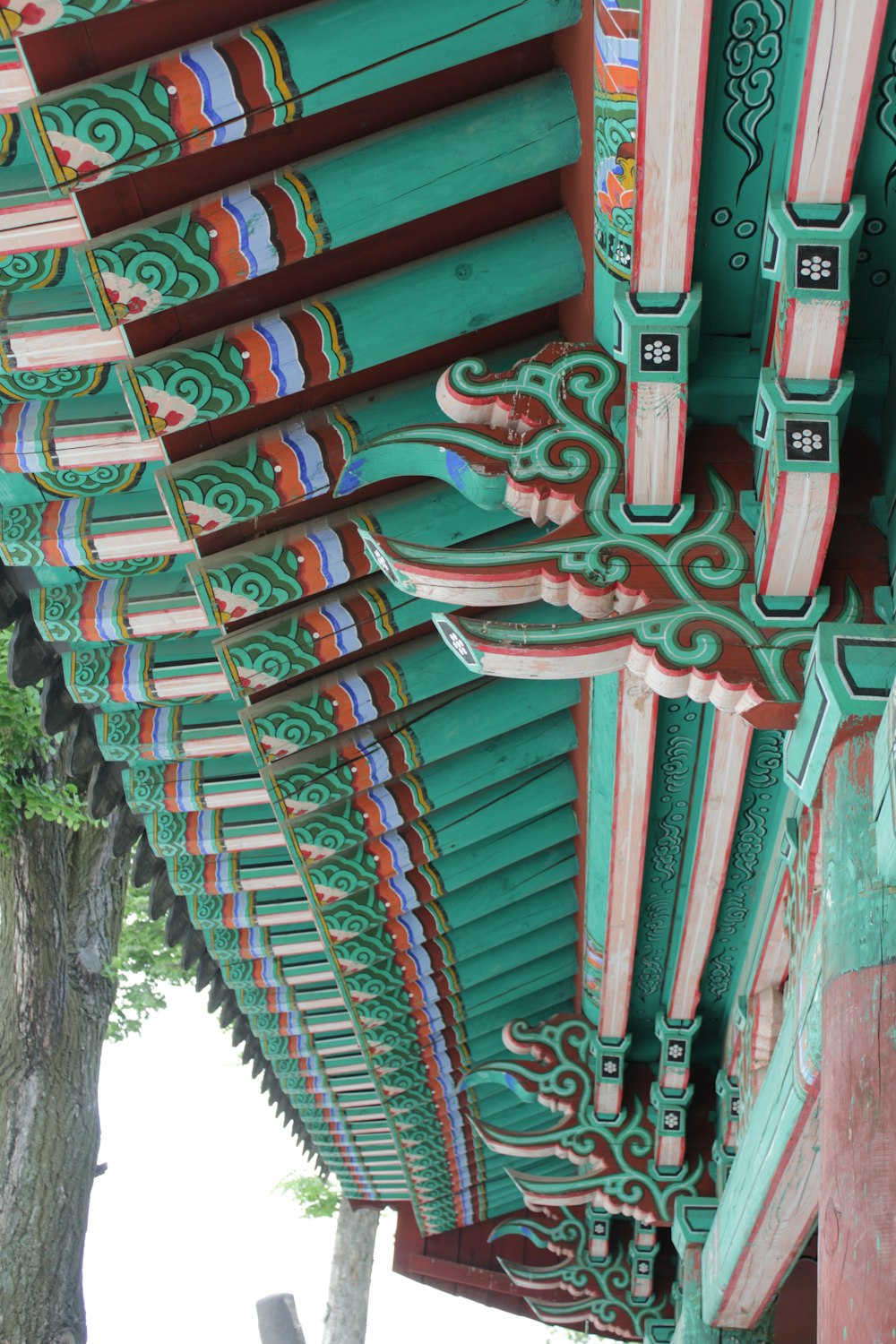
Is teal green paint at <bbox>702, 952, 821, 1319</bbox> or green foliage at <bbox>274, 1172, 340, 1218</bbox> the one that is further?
green foliage at <bbox>274, 1172, 340, 1218</bbox>

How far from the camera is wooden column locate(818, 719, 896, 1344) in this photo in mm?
2012

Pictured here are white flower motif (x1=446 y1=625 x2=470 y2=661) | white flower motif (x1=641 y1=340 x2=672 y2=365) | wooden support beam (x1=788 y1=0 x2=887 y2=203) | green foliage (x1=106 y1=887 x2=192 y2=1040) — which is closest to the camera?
wooden support beam (x1=788 y1=0 x2=887 y2=203)

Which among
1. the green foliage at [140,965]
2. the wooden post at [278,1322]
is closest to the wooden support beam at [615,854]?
the green foliage at [140,965]

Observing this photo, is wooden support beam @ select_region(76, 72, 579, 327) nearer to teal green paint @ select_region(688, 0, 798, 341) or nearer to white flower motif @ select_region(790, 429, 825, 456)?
teal green paint @ select_region(688, 0, 798, 341)

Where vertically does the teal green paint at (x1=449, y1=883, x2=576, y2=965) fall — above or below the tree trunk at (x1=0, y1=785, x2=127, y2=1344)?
above

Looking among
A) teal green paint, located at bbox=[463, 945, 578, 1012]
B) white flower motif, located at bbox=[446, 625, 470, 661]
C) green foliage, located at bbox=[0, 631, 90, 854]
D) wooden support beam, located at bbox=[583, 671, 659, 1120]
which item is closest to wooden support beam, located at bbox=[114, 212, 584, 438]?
white flower motif, located at bbox=[446, 625, 470, 661]

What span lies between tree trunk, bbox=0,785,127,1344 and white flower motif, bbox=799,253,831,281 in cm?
644

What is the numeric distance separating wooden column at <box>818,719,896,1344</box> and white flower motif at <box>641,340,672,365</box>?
2.20 feet

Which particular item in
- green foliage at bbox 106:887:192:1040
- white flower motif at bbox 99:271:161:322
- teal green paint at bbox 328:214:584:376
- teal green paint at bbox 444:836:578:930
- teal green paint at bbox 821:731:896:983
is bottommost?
green foliage at bbox 106:887:192:1040

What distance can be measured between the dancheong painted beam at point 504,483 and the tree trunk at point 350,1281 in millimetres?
7826

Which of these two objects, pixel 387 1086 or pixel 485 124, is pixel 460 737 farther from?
pixel 387 1086

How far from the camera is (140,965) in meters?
11.9

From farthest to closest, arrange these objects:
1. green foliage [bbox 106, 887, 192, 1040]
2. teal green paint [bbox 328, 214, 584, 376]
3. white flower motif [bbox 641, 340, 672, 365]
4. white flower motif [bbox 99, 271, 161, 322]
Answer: green foliage [bbox 106, 887, 192, 1040], teal green paint [bbox 328, 214, 584, 376], white flower motif [bbox 99, 271, 161, 322], white flower motif [bbox 641, 340, 672, 365]

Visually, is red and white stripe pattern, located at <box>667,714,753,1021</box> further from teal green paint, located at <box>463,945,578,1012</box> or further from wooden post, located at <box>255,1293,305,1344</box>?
wooden post, located at <box>255,1293,305,1344</box>
